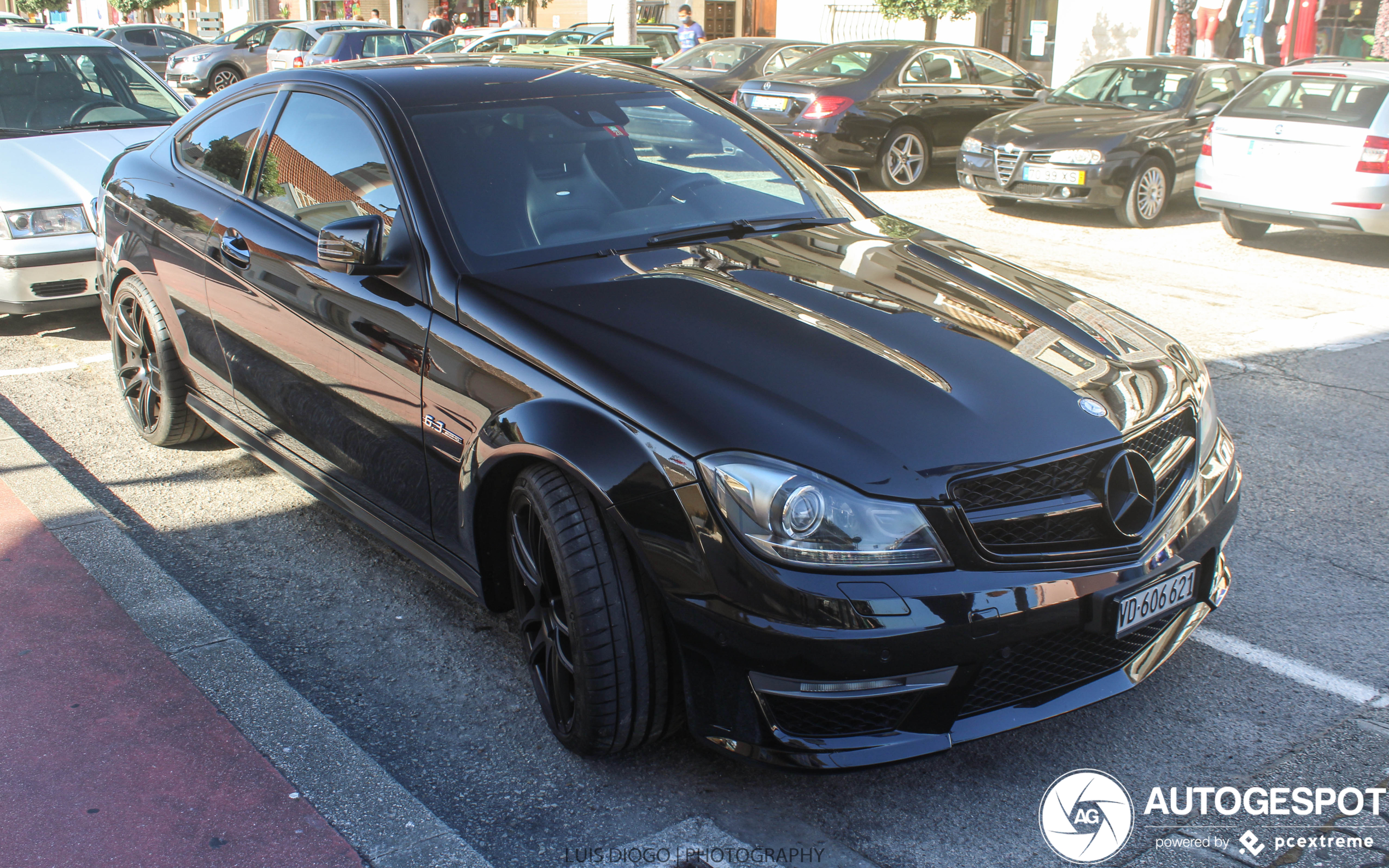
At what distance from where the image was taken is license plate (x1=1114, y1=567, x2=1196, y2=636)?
8.63 ft

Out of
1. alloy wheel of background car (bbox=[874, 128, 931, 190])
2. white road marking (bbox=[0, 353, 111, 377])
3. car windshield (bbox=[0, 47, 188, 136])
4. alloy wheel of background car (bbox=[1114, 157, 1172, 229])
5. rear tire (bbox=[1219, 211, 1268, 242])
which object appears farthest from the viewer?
alloy wheel of background car (bbox=[874, 128, 931, 190])

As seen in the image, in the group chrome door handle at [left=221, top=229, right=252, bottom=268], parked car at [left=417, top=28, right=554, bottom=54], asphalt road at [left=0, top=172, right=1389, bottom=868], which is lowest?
asphalt road at [left=0, top=172, right=1389, bottom=868]

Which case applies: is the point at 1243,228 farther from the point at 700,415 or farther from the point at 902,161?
the point at 700,415

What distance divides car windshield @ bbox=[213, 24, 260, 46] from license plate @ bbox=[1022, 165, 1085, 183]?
22.4m

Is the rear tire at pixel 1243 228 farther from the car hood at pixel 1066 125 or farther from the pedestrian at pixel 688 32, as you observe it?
the pedestrian at pixel 688 32

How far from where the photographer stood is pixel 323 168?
378 centimetres

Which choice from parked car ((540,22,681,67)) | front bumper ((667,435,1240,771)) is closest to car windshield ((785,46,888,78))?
parked car ((540,22,681,67))

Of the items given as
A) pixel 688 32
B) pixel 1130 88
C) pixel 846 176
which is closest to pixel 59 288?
pixel 846 176

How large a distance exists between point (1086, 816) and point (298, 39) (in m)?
24.0

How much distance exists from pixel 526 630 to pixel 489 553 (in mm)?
242

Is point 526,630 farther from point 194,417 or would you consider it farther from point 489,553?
point 194,417

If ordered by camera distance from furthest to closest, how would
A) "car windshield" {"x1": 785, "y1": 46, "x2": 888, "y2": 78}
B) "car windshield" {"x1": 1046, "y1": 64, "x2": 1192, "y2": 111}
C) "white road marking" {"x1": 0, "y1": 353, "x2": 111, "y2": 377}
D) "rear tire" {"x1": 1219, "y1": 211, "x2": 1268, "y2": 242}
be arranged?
"car windshield" {"x1": 785, "y1": 46, "x2": 888, "y2": 78}, "car windshield" {"x1": 1046, "y1": 64, "x2": 1192, "y2": 111}, "rear tire" {"x1": 1219, "y1": 211, "x2": 1268, "y2": 242}, "white road marking" {"x1": 0, "y1": 353, "x2": 111, "y2": 377}

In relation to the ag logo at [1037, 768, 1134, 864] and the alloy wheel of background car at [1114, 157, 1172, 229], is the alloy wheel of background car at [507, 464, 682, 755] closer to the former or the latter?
the ag logo at [1037, 768, 1134, 864]

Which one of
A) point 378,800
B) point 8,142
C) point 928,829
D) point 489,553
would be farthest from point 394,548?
point 8,142
